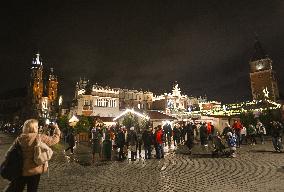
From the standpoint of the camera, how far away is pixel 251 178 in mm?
Result: 9516

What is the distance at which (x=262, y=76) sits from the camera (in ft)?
313

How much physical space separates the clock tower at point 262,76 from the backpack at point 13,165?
91.5 meters

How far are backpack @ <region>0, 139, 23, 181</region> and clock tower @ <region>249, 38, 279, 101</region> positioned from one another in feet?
300

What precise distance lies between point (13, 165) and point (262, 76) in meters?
100

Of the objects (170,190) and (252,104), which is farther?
(252,104)

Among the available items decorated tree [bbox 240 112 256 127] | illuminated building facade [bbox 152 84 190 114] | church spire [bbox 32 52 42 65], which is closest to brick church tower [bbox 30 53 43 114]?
church spire [bbox 32 52 42 65]

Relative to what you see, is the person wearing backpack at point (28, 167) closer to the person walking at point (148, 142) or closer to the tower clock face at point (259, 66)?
the person walking at point (148, 142)

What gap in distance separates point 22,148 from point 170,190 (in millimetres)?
4595

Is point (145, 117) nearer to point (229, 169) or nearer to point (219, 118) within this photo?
point (219, 118)

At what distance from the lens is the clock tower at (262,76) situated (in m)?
90.6

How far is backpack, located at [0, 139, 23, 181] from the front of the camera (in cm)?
506

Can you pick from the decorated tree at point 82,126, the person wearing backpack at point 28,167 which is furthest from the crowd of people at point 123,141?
the decorated tree at point 82,126

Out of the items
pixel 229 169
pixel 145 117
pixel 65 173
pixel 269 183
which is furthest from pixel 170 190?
pixel 145 117

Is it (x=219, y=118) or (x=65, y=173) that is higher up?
(x=219, y=118)
